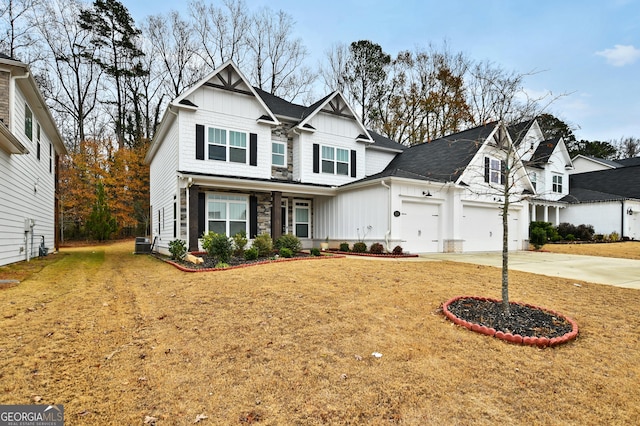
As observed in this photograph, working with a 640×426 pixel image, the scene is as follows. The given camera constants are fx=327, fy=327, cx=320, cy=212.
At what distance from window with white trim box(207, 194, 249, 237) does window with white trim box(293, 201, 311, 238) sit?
2.96 m

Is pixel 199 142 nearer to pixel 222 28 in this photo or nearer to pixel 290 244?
pixel 290 244

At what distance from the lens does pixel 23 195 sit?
1094cm

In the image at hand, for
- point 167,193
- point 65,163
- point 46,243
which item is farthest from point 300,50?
point 46,243

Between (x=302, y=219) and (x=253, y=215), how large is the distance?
3.13 m

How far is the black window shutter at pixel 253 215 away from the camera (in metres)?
14.0

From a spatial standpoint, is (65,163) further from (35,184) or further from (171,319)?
(171,319)

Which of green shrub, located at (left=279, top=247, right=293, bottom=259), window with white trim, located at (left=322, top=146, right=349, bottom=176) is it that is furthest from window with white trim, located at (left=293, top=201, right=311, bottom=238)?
green shrub, located at (left=279, top=247, right=293, bottom=259)

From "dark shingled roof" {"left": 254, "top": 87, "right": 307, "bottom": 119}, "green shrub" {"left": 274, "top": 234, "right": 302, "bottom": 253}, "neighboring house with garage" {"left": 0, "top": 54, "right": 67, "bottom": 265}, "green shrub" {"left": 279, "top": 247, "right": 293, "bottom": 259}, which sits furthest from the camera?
"dark shingled roof" {"left": 254, "top": 87, "right": 307, "bottom": 119}

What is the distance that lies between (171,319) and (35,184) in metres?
11.9

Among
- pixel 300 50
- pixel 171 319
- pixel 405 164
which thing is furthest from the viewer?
→ pixel 300 50

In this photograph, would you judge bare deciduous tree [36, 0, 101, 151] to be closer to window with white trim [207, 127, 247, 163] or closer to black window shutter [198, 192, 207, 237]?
window with white trim [207, 127, 247, 163]

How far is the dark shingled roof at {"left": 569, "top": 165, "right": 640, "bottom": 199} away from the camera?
2478 cm

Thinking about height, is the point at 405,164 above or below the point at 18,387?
above

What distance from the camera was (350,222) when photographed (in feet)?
48.5
